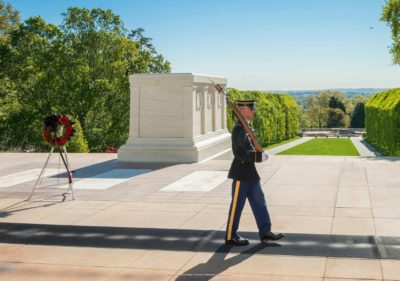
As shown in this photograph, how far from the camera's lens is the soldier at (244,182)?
237 inches

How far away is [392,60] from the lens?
32.4m

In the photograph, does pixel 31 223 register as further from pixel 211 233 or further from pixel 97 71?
pixel 97 71

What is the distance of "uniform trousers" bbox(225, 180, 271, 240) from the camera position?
6094 millimetres

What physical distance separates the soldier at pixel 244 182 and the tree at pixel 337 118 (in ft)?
352

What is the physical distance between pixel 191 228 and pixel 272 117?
156 ft

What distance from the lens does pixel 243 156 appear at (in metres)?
6.01

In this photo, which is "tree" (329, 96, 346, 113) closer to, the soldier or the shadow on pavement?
the shadow on pavement

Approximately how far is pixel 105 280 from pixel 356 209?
4.37m

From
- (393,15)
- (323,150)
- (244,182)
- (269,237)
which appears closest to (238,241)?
(269,237)

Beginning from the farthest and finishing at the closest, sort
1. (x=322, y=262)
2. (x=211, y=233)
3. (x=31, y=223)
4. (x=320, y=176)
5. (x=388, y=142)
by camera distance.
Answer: (x=388, y=142) < (x=320, y=176) < (x=31, y=223) < (x=211, y=233) < (x=322, y=262)

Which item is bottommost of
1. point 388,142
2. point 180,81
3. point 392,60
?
point 388,142

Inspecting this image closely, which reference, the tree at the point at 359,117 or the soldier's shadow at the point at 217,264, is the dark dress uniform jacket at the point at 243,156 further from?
the tree at the point at 359,117

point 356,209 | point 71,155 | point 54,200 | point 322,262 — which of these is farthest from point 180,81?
point 322,262

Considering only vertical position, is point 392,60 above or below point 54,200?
above
